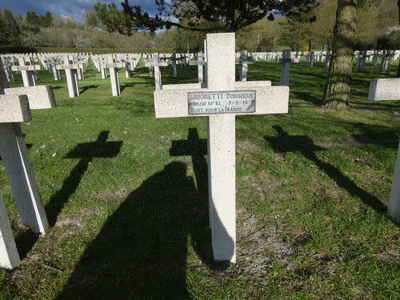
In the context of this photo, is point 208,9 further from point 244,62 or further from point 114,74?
point 114,74

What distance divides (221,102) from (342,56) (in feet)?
21.6

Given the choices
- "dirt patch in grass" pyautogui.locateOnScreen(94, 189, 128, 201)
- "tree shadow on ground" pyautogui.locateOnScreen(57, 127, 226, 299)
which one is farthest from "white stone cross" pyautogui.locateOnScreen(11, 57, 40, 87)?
"tree shadow on ground" pyautogui.locateOnScreen(57, 127, 226, 299)

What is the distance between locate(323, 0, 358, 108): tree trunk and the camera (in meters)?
6.93

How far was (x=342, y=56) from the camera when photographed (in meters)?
7.20

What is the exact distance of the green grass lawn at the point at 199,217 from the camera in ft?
7.41

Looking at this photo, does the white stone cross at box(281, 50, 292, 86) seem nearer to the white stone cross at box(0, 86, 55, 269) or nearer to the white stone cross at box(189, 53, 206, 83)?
the white stone cross at box(189, 53, 206, 83)

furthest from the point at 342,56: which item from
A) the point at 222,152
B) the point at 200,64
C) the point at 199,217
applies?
the point at 222,152

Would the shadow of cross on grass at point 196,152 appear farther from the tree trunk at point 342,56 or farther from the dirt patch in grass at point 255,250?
the tree trunk at point 342,56

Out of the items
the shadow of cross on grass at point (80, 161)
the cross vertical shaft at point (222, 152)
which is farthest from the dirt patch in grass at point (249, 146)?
the cross vertical shaft at point (222, 152)

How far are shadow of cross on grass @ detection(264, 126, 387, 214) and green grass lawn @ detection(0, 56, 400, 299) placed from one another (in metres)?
0.02

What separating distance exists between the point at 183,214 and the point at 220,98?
1.70m

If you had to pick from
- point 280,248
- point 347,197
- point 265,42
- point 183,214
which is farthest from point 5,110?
point 265,42

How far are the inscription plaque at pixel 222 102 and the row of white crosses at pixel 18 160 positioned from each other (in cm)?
117

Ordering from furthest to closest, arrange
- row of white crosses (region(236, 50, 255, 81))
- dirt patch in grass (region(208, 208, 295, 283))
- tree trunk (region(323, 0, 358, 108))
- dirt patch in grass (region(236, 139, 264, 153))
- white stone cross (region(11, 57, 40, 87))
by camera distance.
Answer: row of white crosses (region(236, 50, 255, 81)) → white stone cross (region(11, 57, 40, 87)) → tree trunk (region(323, 0, 358, 108)) → dirt patch in grass (region(236, 139, 264, 153)) → dirt patch in grass (region(208, 208, 295, 283))
